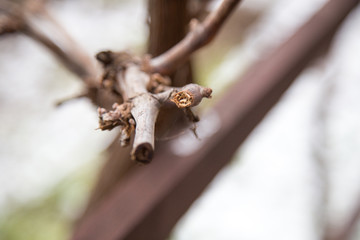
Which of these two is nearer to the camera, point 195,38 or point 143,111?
point 143,111

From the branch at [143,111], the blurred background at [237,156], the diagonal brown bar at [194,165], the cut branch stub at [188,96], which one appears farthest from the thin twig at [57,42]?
the blurred background at [237,156]

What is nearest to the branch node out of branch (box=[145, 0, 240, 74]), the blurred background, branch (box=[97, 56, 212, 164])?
branch (box=[97, 56, 212, 164])

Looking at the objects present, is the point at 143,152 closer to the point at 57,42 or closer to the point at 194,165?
the point at 194,165

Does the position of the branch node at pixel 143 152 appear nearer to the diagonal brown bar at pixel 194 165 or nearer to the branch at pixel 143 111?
the branch at pixel 143 111

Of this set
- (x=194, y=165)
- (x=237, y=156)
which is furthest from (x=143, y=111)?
(x=237, y=156)

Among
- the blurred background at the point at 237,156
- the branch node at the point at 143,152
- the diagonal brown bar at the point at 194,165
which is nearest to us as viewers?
the branch node at the point at 143,152

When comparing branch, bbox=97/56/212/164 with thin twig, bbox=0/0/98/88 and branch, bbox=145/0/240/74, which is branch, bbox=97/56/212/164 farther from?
thin twig, bbox=0/0/98/88

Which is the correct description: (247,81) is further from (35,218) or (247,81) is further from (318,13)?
(35,218)
